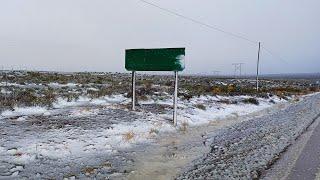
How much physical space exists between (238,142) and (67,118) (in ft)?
25.2

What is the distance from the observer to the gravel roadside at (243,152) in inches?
Answer: 343

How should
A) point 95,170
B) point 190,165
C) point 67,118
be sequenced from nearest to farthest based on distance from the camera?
point 95,170
point 190,165
point 67,118

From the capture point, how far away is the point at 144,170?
9.42 meters

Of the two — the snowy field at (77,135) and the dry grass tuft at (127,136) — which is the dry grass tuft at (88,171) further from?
the dry grass tuft at (127,136)

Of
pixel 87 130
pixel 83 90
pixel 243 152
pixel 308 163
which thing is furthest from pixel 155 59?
pixel 83 90

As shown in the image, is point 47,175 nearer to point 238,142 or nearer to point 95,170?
point 95,170

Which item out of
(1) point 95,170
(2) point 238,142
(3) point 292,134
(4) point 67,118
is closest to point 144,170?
(1) point 95,170

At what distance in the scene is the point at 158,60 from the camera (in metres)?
18.0

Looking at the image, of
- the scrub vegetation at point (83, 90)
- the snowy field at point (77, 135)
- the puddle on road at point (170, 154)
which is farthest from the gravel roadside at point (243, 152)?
the scrub vegetation at point (83, 90)

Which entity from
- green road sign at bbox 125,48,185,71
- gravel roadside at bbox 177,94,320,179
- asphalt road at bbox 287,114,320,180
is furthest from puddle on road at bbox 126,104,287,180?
green road sign at bbox 125,48,185,71

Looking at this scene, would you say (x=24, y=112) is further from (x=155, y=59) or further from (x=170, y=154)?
(x=170, y=154)

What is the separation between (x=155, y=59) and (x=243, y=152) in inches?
323

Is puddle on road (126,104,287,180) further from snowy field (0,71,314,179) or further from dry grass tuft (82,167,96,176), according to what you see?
dry grass tuft (82,167,96,176)

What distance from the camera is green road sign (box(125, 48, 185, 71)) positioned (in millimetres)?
17172
